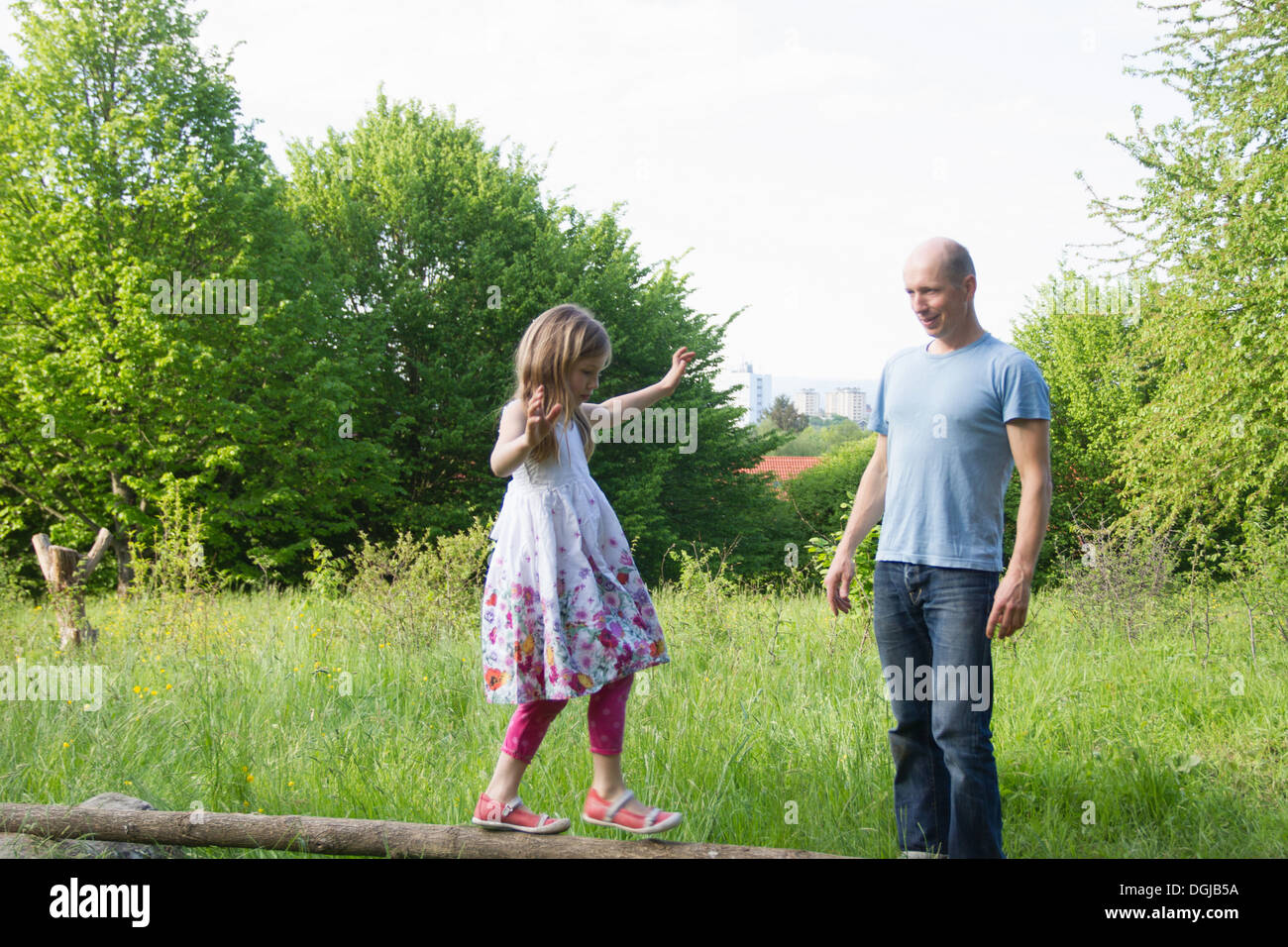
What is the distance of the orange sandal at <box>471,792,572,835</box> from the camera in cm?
290

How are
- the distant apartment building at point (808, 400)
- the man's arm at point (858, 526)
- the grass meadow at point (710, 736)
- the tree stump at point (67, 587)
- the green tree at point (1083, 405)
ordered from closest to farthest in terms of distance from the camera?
the man's arm at point (858, 526) → the grass meadow at point (710, 736) → the tree stump at point (67, 587) → the green tree at point (1083, 405) → the distant apartment building at point (808, 400)

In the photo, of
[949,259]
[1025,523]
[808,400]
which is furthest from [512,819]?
[808,400]

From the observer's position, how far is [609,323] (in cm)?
2569

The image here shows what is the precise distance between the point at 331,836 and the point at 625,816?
967mm

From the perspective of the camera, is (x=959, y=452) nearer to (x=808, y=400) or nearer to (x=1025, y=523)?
(x=1025, y=523)

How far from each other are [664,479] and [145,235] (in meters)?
14.5

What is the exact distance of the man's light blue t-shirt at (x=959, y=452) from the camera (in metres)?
3.06

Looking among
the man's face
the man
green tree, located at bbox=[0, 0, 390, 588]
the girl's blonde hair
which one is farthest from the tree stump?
green tree, located at bbox=[0, 0, 390, 588]

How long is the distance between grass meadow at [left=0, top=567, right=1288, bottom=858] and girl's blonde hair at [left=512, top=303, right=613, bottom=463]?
173 cm

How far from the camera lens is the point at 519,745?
302 cm

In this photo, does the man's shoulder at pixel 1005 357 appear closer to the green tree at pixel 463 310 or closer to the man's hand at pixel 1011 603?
the man's hand at pixel 1011 603

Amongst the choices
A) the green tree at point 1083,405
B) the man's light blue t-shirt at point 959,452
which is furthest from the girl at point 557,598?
the green tree at point 1083,405
